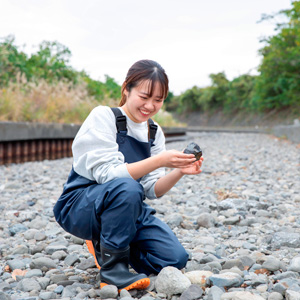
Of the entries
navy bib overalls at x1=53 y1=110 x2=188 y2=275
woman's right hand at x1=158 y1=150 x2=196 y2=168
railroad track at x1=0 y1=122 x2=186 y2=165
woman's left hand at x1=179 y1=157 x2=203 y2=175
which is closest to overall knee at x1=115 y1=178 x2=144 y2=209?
navy bib overalls at x1=53 y1=110 x2=188 y2=275

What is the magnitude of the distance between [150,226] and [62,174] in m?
3.46

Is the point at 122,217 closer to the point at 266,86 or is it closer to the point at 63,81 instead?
the point at 63,81

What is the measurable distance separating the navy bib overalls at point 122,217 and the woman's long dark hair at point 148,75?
0.68 feet

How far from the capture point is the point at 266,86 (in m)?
20.2

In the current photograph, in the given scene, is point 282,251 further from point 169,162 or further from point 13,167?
point 13,167

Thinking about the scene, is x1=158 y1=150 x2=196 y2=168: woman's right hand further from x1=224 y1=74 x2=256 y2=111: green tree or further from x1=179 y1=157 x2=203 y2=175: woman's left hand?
x1=224 y1=74 x2=256 y2=111: green tree

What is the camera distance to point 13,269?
2.04 meters

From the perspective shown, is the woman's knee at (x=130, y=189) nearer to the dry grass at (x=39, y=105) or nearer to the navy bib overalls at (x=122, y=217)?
the navy bib overalls at (x=122, y=217)

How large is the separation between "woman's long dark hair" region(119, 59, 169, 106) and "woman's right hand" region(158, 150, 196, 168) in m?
0.34

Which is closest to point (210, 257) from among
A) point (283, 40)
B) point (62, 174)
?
point (62, 174)

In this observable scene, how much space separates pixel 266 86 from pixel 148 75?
1960cm

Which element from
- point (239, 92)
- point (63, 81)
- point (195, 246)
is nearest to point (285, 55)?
point (63, 81)

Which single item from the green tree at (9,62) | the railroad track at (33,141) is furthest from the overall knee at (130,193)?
the green tree at (9,62)

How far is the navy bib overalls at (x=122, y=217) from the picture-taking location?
5.66 feet
